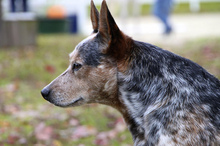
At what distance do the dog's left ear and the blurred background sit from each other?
1.93 metres

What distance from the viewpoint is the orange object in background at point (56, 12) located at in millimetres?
15258

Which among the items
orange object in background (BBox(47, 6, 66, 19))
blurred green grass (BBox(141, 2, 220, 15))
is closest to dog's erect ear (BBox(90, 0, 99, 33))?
orange object in background (BBox(47, 6, 66, 19))

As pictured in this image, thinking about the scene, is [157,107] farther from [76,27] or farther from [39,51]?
[76,27]

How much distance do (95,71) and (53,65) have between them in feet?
18.6

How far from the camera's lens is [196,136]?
8.43 ft

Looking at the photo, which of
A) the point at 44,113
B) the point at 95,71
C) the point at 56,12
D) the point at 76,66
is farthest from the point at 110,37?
the point at 56,12

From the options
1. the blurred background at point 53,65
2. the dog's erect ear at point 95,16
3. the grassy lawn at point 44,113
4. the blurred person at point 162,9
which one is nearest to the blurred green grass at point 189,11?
the blurred background at point 53,65

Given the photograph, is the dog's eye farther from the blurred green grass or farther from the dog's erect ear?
the blurred green grass

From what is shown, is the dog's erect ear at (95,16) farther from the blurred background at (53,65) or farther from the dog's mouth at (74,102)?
the blurred background at (53,65)

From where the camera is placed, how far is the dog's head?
2.93 meters

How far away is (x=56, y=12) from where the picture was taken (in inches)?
616

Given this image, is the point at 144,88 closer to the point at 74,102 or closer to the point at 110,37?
the point at 110,37

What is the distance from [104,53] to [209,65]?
5518 millimetres

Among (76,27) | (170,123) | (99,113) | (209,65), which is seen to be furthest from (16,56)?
(170,123)
